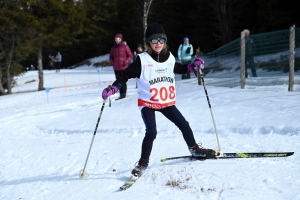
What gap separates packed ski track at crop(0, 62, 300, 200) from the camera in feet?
13.2

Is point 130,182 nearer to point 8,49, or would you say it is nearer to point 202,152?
point 202,152

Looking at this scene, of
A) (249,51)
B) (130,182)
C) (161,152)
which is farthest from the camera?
(249,51)

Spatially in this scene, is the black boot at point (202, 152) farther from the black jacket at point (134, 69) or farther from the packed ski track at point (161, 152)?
the black jacket at point (134, 69)

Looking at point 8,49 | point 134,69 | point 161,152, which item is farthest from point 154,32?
point 8,49

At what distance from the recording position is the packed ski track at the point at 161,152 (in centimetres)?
403

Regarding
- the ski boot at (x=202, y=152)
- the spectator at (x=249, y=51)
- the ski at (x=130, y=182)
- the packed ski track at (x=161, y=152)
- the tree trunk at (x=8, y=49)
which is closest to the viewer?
the packed ski track at (x=161, y=152)

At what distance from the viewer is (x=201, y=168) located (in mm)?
4582

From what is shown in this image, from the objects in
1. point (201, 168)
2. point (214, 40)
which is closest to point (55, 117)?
point (201, 168)

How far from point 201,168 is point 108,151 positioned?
2.00 metres

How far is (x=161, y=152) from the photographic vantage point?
566 centimetres

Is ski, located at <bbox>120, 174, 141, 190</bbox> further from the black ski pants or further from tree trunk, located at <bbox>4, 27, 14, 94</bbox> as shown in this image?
tree trunk, located at <bbox>4, 27, 14, 94</bbox>

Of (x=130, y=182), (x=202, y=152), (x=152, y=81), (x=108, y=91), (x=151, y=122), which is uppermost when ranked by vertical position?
(x=152, y=81)

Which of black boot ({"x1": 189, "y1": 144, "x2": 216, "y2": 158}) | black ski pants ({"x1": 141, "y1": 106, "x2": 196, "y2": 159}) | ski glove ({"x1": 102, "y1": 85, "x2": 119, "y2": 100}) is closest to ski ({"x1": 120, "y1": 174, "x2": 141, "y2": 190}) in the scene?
black ski pants ({"x1": 141, "y1": 106, "x2": 196, "y2": 159})

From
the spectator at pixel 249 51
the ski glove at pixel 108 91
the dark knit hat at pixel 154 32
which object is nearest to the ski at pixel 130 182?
the ski glove at pixel 108 91
